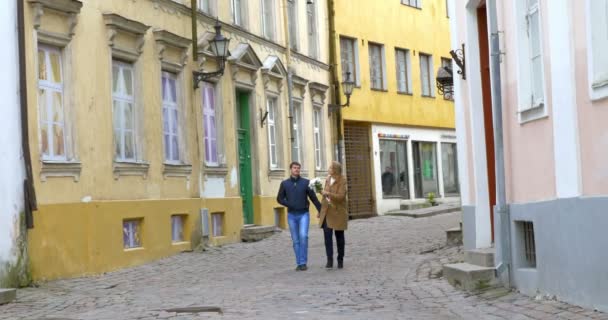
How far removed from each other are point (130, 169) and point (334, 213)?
3580mm

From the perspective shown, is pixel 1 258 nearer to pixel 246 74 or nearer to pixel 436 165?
pixel 246 74

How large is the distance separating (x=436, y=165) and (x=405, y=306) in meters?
27.7

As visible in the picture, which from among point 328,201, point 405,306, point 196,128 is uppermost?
point 196,128

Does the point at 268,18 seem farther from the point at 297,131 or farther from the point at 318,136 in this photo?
the point at 318,136

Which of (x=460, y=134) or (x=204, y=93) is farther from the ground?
(x=204, y=93)

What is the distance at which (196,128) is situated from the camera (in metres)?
20.7

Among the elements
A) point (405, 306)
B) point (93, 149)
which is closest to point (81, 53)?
point (93, 149)

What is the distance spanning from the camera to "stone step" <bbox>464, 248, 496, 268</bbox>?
41.1ft

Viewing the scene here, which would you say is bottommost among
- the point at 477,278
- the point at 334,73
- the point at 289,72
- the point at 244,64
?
the point at 477,278

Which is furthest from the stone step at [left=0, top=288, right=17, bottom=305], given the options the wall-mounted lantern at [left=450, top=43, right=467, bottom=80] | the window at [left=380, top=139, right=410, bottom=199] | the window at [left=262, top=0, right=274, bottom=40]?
the window at [left=380, top=139, right=410, bottom=199]

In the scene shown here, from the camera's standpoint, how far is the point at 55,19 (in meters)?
15.5

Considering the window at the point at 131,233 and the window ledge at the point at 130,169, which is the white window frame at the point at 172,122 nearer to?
the window ledge at the point at 130,169

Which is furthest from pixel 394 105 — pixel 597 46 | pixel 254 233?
pixel 597 46

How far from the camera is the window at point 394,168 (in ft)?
115
